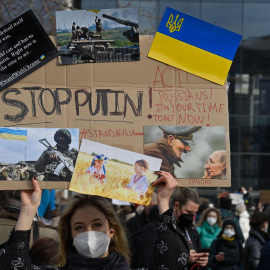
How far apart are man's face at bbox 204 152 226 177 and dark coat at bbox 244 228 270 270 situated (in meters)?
5.62

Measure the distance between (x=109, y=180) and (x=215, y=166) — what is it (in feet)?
2.03

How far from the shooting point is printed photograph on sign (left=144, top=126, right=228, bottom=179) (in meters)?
3.66

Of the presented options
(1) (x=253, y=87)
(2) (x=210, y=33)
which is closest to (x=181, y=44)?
(2) (x=210, y=33)

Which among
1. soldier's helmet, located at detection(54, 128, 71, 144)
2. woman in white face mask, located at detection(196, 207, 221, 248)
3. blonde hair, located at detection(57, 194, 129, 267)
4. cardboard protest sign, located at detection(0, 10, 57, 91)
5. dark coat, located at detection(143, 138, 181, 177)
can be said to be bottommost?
woman in white face mask, located at detection(196, 207, 221, 248)

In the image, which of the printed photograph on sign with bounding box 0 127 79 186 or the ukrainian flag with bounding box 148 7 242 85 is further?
the ukrainian flag with bounding box 148 7 242 85

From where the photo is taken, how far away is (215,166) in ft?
12.0

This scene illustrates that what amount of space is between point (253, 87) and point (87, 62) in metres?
25.3

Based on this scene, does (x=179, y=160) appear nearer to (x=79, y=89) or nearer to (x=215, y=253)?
(x=79, y=89)

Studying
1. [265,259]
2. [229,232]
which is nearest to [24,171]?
[265,259]

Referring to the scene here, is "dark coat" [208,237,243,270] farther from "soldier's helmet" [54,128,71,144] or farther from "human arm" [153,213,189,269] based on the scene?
"soldier's helmet" [54,128,71,144]

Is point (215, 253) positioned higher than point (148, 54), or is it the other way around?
point (148, 54)

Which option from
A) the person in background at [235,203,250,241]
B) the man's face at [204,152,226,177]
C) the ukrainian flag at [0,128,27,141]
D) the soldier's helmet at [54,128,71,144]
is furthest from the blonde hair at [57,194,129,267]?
the person in background at [235,203,250,241]

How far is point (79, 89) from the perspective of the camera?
3684 mm

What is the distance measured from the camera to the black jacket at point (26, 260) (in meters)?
3.33
